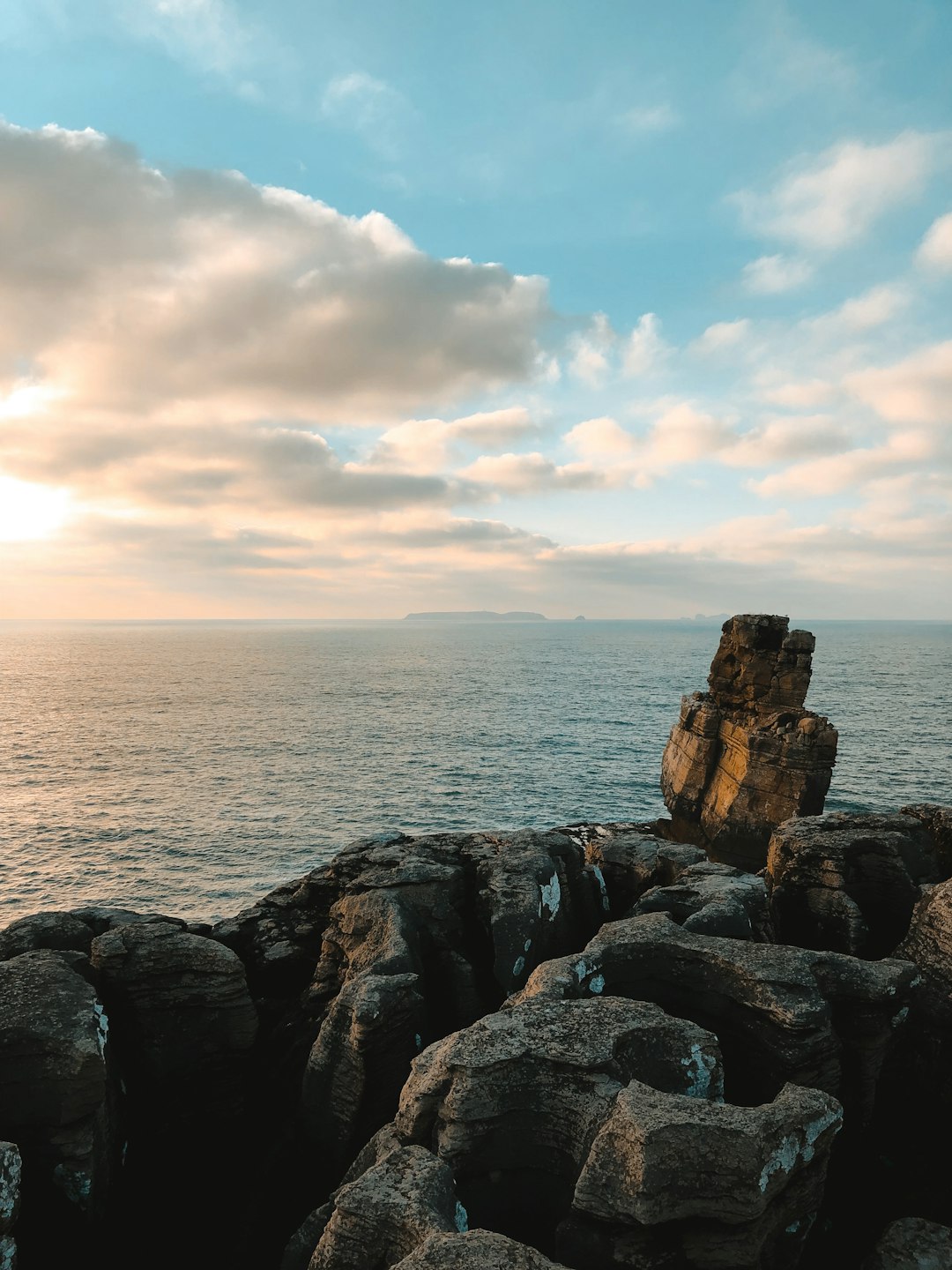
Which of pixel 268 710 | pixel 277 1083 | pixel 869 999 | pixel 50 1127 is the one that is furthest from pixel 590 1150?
pixel 268 710

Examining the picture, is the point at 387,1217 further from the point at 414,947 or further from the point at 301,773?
the point at 301,773

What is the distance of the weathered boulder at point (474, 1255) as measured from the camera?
776cm

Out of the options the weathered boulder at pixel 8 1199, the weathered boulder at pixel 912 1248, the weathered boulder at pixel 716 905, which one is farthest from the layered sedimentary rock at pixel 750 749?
the weathered boulder at pixel 8 1199

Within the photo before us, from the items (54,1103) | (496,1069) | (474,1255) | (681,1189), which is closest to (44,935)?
(54,1103)

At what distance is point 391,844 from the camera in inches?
984

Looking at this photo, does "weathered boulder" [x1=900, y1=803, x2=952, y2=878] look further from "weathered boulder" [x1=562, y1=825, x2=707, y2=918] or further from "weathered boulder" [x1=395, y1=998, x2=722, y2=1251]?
"weathered boulder" [x1=395, y1=998, x2=722, y2=1251]

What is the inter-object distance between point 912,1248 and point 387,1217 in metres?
7.58

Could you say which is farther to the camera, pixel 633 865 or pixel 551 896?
pixel 633 865

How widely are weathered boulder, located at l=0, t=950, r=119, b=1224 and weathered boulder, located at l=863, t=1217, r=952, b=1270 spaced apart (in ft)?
42.4

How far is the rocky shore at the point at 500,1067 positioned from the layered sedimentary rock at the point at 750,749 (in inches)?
665

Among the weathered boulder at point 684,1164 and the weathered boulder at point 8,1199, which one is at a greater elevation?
the weathered boulder at point 684,1164

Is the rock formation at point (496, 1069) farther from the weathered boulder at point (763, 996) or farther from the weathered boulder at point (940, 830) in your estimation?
the weathered boulder at point (940, 830)

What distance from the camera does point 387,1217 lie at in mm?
9250

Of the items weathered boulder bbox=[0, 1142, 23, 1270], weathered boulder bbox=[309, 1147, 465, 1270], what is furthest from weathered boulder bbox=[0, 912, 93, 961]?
weathered boulder bbox=[309, 1147, 465, 1270]
